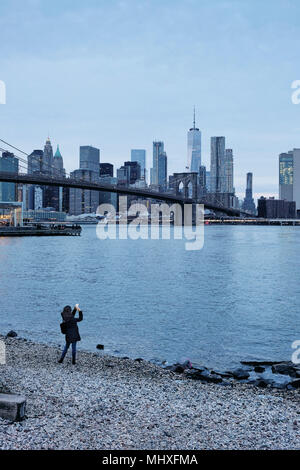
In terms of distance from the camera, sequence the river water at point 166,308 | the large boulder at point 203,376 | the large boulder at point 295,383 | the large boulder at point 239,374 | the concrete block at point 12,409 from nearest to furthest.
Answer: the concrete block at point 12,409
the large boulder at point 295,383
the large boulder at point 203,376
the large boulder at point 239,374
the river water at point 166,308

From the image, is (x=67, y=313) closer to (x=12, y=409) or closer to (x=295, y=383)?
(x=12, y=409)

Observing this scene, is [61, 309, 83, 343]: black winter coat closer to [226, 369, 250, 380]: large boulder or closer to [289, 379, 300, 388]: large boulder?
[226, 369, 250, 380]: large boulder

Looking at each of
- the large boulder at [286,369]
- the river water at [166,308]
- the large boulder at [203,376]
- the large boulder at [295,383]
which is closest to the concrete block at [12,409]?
the large boulder at [203,376]

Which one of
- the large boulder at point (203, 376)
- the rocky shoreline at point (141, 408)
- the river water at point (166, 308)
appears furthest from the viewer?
the river water at point (166, 308)

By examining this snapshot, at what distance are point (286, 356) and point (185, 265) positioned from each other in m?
29.9

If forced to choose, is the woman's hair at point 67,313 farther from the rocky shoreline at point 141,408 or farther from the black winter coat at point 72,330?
the rocky shoreline at point 141,408

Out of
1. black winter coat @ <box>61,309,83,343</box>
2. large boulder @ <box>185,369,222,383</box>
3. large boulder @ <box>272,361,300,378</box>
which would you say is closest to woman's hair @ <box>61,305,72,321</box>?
black winter coat @ <box>61,309,83,343</box>

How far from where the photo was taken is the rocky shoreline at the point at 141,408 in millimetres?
6137

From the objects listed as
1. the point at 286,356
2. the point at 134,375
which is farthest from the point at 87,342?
the point at 286,356

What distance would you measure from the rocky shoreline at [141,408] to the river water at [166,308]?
8.61ft

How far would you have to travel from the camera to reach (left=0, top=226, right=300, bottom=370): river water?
1409 centimetres

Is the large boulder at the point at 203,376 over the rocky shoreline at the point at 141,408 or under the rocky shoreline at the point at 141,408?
under

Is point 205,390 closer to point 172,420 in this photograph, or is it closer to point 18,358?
point 172,420
